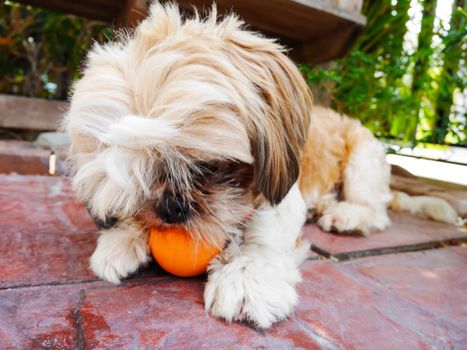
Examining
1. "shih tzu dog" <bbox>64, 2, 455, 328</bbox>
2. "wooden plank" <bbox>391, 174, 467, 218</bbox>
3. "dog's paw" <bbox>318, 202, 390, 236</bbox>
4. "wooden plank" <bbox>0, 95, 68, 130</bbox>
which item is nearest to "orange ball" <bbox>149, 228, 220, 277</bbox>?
"shih tzu dog" <bbox>64, 2, 455, 328</bbox>

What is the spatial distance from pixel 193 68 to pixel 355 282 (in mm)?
1204

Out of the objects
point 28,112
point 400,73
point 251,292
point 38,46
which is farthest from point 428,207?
point 38,46

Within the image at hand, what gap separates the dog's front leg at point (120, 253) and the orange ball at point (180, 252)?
75 millimetres

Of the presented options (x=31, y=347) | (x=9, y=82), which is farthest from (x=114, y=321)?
(x=9, y=82)

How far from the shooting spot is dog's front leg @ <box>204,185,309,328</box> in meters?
1.44

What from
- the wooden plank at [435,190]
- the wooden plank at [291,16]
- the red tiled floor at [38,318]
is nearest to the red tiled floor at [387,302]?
the red tiled floor at [38,318]

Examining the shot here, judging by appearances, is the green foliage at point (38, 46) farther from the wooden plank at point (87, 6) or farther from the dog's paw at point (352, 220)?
the dog's paw at point (352, 220)

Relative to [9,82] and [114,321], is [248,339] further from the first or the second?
[9,82]

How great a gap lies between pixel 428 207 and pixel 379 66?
1.60 meters

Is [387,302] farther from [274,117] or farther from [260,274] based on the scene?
[274,117]

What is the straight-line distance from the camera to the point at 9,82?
5.78 metres

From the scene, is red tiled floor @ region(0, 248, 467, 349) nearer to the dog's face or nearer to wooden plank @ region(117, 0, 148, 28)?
the dog's face

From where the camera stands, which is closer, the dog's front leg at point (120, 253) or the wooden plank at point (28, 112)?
the dog's front leg at point (120, 253)

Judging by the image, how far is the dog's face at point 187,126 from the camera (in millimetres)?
1384
